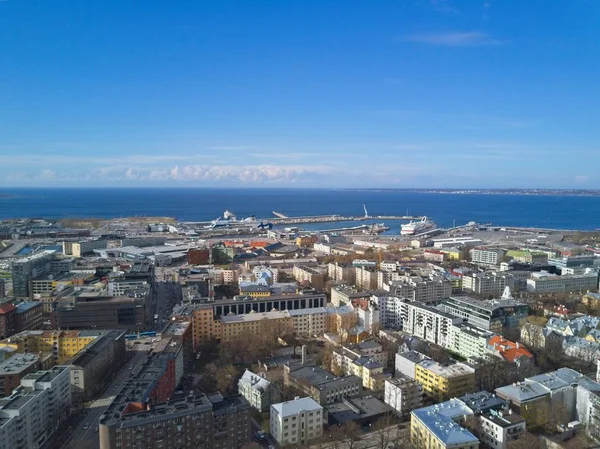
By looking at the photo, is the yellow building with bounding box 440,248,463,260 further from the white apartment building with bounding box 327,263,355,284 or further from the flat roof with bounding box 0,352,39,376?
the flat roof with bounding box 0,352,39,376

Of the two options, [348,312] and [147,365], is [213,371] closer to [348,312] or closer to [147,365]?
A: [147,365]

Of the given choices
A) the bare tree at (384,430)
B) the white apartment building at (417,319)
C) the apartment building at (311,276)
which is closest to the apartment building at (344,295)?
Result: the white apartment building at (417,319)

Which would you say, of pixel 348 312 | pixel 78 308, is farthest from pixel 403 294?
pixel 78 308

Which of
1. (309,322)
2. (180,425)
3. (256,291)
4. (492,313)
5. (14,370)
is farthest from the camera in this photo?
(256,291)

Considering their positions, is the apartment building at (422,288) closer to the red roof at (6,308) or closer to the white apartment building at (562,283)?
the white apartment building at (562,283)

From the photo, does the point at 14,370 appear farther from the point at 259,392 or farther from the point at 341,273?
the point at 341,273

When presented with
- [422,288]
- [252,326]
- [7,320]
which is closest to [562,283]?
[422,288]
